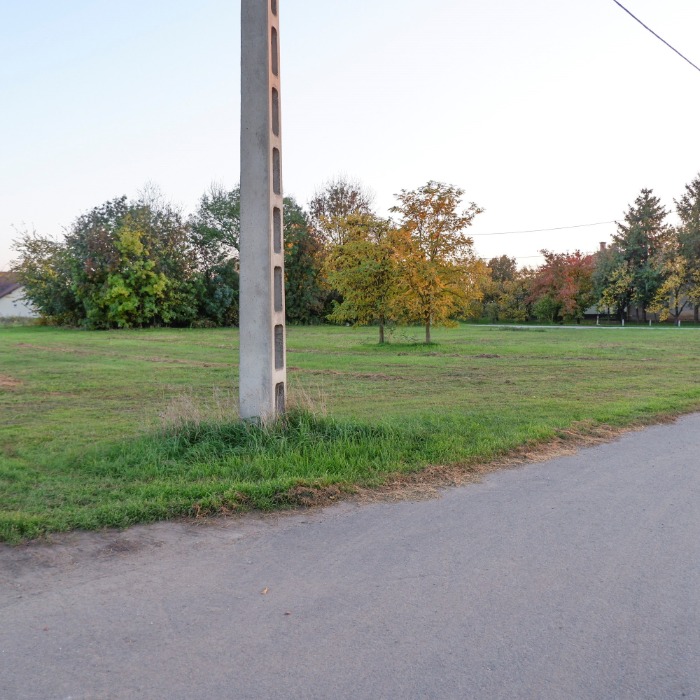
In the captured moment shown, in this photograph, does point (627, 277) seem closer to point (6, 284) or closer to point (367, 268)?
point (367, 268)

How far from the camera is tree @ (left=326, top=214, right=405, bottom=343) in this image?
24.7m

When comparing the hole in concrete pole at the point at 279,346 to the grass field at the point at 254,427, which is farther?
the hole in concrete pole at the point at 279,346

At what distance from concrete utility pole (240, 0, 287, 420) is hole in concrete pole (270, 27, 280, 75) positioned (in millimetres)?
125

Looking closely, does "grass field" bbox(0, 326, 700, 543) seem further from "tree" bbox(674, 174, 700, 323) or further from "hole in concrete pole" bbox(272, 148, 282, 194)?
"tree" bbox(674, 174, 700, 323)

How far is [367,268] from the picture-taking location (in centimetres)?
2473

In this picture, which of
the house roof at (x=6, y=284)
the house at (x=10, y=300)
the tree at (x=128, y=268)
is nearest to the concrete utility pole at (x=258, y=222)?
the tree at (x=128, y=268)

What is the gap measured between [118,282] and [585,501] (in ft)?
160

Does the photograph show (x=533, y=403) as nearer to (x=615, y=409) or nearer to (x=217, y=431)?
(x=615, y=409)

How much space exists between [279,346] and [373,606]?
14.4 feet

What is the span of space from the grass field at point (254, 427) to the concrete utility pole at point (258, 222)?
1.76 feet

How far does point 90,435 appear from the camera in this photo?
852 cm

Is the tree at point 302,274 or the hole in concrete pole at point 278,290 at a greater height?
the tree at point 302,274

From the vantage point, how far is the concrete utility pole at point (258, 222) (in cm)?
732

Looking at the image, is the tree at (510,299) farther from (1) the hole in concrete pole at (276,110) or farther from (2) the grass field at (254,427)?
(1) the hole in concrete pole at (276,110)
